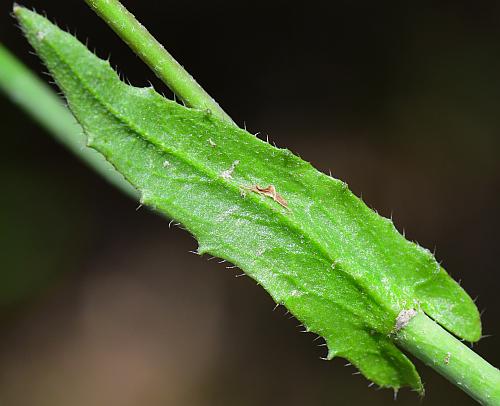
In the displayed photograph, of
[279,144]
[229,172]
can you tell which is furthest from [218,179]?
[279,144]

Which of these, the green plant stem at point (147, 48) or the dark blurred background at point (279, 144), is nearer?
the green plant stem at point (147, 48)

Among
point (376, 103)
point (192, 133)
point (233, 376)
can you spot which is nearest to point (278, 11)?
point (376, 103)

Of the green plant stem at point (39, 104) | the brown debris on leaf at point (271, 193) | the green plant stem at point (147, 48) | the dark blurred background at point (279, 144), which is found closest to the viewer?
the green plant stem at point (147, 48)

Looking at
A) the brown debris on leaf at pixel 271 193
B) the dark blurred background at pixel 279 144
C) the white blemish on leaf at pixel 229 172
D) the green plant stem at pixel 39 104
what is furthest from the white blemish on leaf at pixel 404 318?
the dark blurred background at pixel 279 144

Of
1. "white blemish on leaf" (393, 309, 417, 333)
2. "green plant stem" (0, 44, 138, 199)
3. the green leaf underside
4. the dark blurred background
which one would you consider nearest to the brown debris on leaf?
the green leaf underside

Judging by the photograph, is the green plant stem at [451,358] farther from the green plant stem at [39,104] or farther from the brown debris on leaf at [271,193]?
the green plant stem at [39,104]
